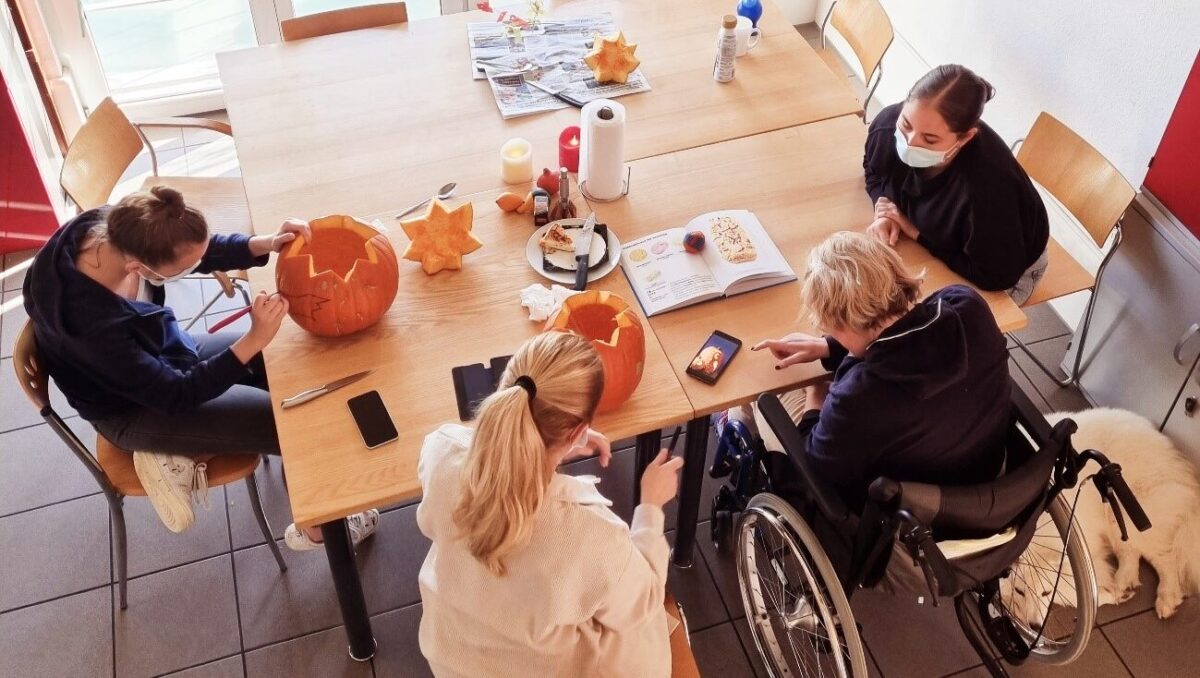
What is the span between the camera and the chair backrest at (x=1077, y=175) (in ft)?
8.54

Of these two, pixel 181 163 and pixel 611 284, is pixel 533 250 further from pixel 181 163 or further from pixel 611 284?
pixel 181 163

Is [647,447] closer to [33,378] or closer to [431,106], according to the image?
[431,106]

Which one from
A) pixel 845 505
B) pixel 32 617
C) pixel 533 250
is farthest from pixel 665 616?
pixel 32 617

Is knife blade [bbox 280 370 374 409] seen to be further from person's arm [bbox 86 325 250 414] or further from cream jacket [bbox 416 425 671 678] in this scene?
cream jacket [bbox 416 425 671 678]

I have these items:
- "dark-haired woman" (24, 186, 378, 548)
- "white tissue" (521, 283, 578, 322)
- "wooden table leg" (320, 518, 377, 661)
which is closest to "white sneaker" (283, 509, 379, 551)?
"wooden table leg" (320, 518, 377, 661)

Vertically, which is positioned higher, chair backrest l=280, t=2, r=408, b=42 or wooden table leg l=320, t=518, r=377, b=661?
chair backrest l=280, t=2, r=408, b=42

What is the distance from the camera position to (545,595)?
62.2 inches

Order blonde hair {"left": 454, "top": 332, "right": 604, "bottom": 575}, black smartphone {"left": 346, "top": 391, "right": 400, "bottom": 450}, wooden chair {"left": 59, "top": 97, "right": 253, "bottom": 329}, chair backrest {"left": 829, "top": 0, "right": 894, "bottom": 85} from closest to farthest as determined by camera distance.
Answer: blonde hair {"left": 454, "top": 332, "right": 604, "bottom": 575}
black smartphone {"left": 346, "top": 391, "right": 400, "bottom": 450}
wooden chair {"left": 59, "top": 97, "right": 253, "bottom": 329}
chair backrest {"left": 829, "top": 0, "right": 894, "bottom": 85}

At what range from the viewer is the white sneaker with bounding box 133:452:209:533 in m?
2.23

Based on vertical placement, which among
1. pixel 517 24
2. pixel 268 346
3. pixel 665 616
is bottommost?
pixel 665 616

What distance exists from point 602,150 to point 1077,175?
136 cm

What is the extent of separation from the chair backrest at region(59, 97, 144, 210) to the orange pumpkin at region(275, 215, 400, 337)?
0.82 metres

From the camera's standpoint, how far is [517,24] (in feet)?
10.2

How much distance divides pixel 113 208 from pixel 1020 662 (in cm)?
228
